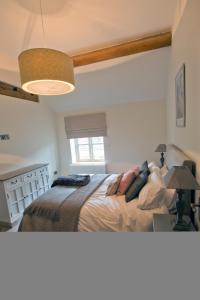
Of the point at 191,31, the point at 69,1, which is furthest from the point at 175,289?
the point at 69,1

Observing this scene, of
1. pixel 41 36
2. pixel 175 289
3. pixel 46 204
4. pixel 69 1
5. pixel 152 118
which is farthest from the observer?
pixel 152 118

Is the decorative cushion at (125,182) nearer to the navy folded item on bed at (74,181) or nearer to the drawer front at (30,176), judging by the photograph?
the navy folded item on bed at (74,181)

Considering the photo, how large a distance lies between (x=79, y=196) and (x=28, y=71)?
1.55 m

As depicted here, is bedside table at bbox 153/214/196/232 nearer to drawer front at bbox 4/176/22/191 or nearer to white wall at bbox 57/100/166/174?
drawer front at bbox 4/176/22/191

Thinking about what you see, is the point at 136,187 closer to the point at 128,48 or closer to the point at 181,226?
the point at 181,226

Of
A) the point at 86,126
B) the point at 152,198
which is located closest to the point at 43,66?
the point at 152,198

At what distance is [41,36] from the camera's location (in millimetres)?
2420

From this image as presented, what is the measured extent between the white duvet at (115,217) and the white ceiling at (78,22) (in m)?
2.28

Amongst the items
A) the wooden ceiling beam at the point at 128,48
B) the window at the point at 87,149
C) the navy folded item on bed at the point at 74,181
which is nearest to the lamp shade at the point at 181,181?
the navy folded item on bed at the point at 74,181

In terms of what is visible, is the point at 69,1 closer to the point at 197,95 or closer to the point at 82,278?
the point at 197,95

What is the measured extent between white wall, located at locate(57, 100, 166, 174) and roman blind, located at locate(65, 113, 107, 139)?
154 millimetres

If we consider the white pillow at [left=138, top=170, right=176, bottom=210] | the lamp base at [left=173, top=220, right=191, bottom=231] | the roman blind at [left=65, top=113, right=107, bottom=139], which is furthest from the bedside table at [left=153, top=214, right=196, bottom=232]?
the roman blind at [left=65, top=113, right=107, bottom=139]

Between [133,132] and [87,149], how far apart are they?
1.35m

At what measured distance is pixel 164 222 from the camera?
5.23ft
